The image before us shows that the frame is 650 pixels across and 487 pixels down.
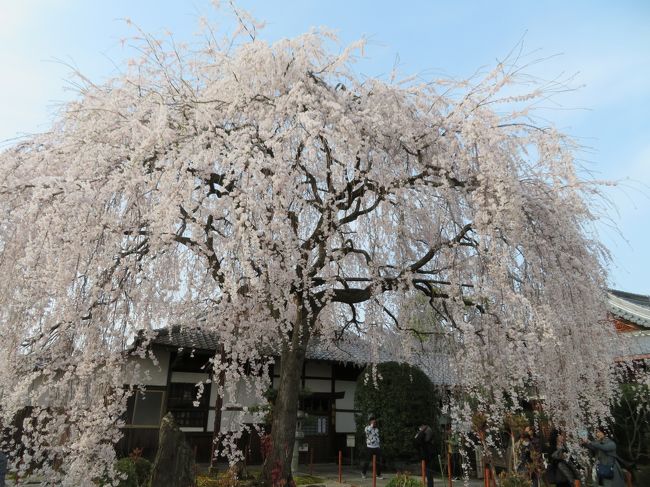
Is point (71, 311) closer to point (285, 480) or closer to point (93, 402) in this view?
point (93, 402)

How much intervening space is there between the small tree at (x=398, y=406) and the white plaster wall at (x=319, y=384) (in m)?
1.86

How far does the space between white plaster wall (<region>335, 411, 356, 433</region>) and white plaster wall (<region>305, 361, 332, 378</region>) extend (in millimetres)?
1409

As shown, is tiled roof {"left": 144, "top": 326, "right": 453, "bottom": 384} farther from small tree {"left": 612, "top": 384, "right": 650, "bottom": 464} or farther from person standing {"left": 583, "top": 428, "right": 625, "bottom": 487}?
small tree {"left": 612, "top": 384, "right": 650, "bottom": 464}

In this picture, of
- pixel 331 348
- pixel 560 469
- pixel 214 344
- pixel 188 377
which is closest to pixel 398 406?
pixel 331 348

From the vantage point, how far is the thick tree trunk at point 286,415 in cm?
685

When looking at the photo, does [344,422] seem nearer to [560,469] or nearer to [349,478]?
[349,478]

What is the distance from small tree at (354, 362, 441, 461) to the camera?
12.8m

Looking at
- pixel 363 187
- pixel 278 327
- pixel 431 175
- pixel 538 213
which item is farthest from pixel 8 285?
pixel 538 213

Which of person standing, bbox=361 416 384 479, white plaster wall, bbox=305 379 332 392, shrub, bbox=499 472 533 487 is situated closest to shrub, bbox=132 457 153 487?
person standing, bbox=361 416 384 479

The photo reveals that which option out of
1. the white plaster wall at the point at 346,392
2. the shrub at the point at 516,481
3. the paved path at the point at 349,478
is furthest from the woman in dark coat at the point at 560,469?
the white plaster wall at the point at 346,392

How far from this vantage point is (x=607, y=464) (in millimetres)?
7535

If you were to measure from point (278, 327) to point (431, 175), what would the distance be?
3375 mm

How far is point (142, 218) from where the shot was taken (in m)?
5.48

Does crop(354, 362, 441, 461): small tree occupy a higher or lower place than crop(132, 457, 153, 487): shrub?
higher
